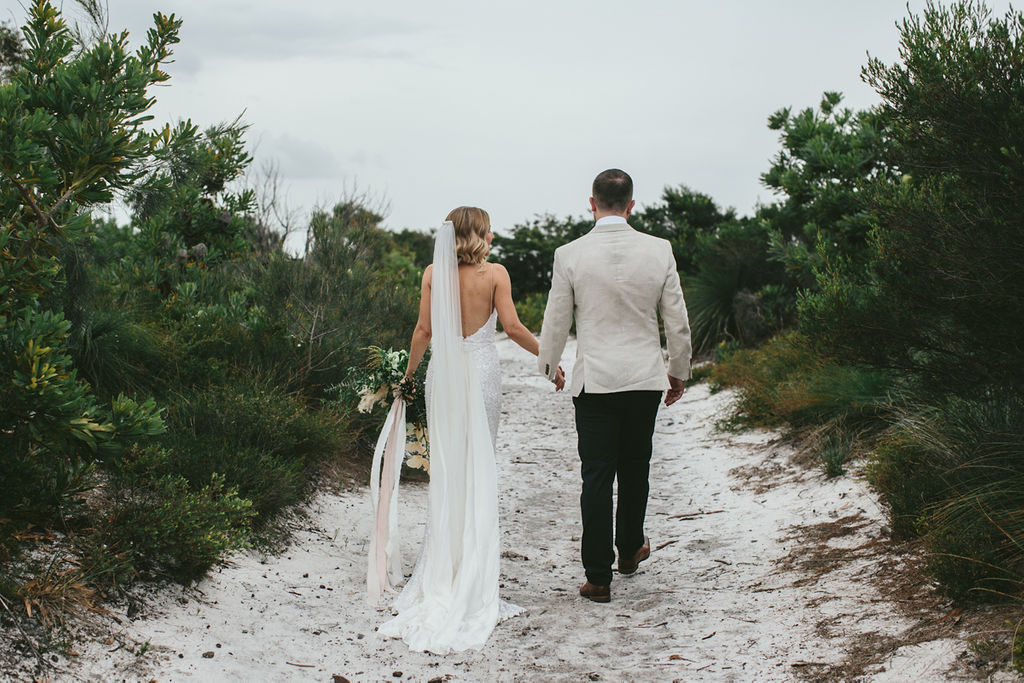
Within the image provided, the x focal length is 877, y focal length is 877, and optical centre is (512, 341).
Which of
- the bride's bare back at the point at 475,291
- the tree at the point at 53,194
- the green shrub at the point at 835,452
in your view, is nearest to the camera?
the tree at the point at 53,194

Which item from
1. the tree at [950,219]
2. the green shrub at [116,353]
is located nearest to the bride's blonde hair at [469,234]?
the tree at [950,219]

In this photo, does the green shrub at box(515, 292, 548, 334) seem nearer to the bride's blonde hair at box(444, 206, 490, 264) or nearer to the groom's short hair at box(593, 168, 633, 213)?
the bride's blonde hair at box(444, 206, 490, 264)

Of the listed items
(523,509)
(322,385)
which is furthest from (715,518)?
(322,385)

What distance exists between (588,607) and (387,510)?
143cm

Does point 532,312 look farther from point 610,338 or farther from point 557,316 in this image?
point 610,338

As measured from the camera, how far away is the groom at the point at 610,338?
5.07 m

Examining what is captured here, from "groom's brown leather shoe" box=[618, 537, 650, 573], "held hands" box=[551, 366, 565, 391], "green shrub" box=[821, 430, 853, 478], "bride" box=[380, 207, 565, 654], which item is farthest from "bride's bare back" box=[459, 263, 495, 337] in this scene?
"green shrub" box=[821, 430, 853, 478]

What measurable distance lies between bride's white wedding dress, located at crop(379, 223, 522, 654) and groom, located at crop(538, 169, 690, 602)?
0.49 metres

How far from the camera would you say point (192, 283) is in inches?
340

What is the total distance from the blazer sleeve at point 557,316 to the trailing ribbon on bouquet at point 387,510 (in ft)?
3.93

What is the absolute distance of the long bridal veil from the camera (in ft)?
16.8

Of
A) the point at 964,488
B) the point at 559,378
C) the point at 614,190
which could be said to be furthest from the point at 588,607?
the point at 614,190

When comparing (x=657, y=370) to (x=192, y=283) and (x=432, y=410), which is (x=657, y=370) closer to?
(x=432, y=410)

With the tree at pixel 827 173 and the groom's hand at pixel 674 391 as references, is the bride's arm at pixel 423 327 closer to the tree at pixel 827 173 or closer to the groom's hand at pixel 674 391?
the groom's hand at pixel 674 391
